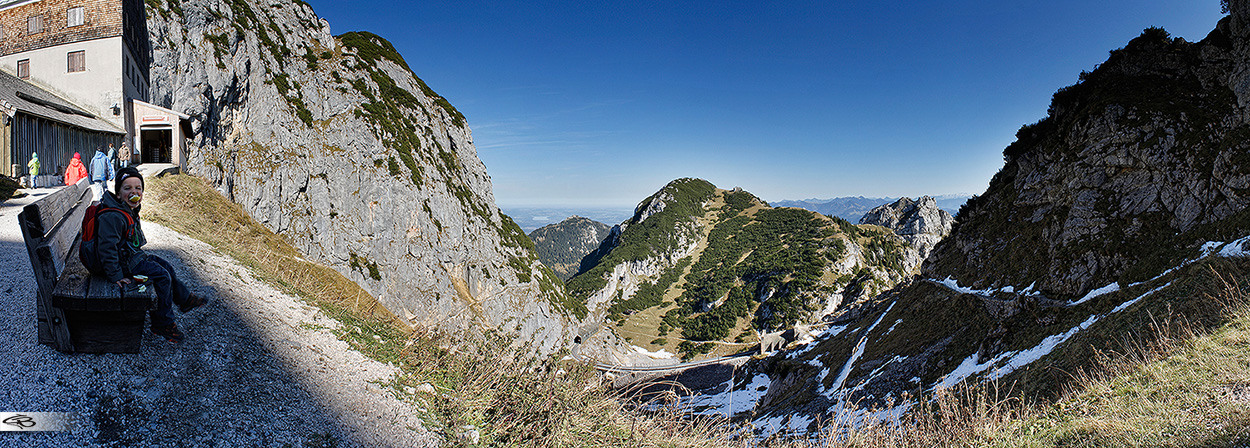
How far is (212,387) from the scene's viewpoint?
4305mm

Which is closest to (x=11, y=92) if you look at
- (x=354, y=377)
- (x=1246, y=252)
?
(x=354, y=377)

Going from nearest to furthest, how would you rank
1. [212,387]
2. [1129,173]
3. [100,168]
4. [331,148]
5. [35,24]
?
1. [212,387]
2. [100,168]
3. [1129,173]
4. [35,24]
5. [331,148]

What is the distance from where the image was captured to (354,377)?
538cm

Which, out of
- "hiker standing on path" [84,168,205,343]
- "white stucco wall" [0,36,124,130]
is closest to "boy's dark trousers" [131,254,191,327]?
"hiker standing on path" [84,168,205,343]

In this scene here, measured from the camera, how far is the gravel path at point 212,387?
3.45 metres

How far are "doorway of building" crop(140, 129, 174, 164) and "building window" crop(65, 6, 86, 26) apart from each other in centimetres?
576

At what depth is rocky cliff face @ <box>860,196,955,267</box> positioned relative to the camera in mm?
131375

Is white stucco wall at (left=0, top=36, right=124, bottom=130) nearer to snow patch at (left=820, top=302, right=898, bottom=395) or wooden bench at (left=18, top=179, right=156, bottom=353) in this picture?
wooden bench at (left=18, top=179, right=156, bottom=353)

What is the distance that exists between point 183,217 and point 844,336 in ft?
111

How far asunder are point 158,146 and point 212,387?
111 feet

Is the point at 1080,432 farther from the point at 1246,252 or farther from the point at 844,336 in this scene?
the point at 844,336

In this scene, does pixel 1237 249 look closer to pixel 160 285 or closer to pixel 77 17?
pixel 160 285

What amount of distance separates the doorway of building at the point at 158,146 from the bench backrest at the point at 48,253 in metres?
30.4

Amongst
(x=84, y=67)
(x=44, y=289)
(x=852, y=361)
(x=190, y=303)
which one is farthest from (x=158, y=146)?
(x=852, y=361)
